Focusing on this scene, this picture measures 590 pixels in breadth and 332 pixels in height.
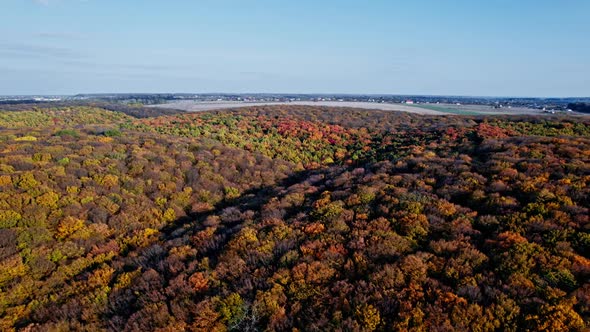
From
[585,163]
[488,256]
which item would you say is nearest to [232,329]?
[488,256]

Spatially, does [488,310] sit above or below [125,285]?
above

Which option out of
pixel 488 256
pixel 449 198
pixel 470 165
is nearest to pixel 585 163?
pixel 470 165

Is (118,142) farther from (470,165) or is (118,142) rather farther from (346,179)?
(470,165)

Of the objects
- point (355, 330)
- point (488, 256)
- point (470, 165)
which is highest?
point (470, 165)

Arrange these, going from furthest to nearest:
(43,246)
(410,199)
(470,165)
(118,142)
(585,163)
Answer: (118,142)
(470,165)
(585,163)
(410,199)
(43,246)

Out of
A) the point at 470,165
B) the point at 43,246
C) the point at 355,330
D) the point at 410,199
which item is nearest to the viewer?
the point at 355,330

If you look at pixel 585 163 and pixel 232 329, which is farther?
pixel 585 163
